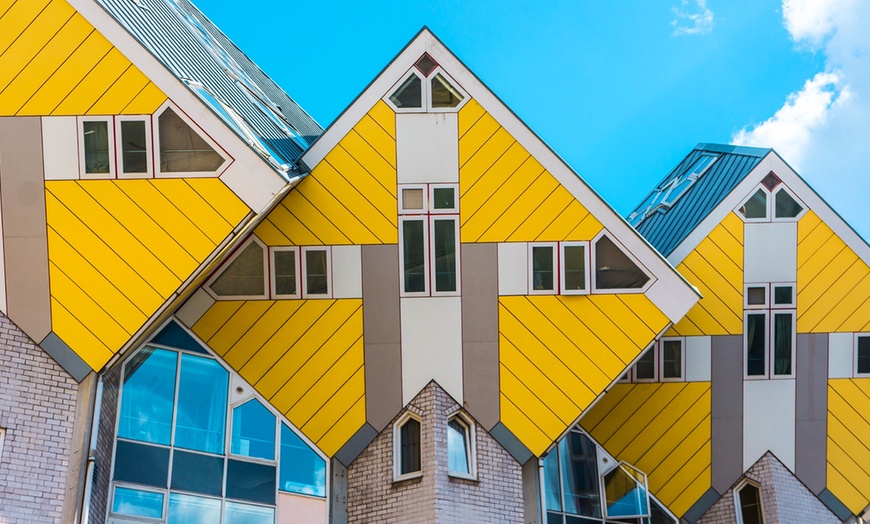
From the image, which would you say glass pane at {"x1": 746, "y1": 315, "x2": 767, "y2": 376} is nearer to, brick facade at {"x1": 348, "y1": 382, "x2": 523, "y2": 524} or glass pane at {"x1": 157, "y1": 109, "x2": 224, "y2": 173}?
brick facade at {"x1": 348, "y1": 382, "x2": 523, "y2": 524}

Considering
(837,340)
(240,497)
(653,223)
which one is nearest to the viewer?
(240,497)

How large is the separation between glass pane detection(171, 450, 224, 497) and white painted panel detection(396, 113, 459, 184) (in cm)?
662

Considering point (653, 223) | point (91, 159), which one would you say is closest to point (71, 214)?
point (91, 159)

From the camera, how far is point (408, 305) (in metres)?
22.3

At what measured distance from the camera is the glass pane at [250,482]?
21.3 m

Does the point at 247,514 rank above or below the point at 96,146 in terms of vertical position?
below

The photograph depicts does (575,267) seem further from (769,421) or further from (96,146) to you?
(96,146)

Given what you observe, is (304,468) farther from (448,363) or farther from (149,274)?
(149,274)

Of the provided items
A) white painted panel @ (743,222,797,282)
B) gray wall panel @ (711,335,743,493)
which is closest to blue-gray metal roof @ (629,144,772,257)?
white painted panel @ (743,222,797,282)

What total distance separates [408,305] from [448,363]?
4.59ft

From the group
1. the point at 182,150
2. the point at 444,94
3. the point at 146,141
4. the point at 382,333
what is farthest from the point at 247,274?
the point at 444,94

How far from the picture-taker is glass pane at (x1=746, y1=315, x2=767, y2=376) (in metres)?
24.6

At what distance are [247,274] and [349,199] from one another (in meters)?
2.52

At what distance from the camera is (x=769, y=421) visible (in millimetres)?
24406
